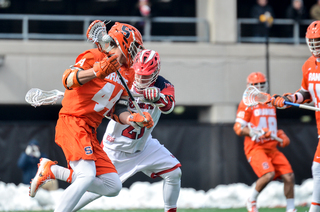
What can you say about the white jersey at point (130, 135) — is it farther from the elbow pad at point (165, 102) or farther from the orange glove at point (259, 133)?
the orange glove at point (259, 133)

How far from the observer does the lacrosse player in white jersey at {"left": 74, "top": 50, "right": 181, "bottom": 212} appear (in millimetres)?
4766

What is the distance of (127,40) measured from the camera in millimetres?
4207

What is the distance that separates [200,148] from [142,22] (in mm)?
4863

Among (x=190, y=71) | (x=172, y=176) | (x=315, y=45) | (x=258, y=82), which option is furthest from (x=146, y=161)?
(x=190, y=71)

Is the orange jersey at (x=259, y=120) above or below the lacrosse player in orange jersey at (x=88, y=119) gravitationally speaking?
below

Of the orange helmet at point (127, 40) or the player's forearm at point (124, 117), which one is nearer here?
the orange helmet at point (127, 40)

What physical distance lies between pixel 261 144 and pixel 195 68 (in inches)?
220

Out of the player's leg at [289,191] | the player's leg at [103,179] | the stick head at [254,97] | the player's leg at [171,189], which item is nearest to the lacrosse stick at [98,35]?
the player's leg at [103,179]

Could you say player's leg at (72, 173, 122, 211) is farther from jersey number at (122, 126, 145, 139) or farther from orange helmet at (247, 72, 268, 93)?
orange helmet at (247, 72, 268, 93)

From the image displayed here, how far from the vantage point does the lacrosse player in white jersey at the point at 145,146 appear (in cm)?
477

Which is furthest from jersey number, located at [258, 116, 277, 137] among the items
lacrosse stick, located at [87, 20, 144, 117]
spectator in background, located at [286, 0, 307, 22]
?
spectator in background, located at [286, 0, 307, 22]

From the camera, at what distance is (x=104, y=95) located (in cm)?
428

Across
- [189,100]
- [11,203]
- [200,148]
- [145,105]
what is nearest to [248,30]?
[189,100]

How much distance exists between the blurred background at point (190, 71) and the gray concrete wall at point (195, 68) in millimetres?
25
